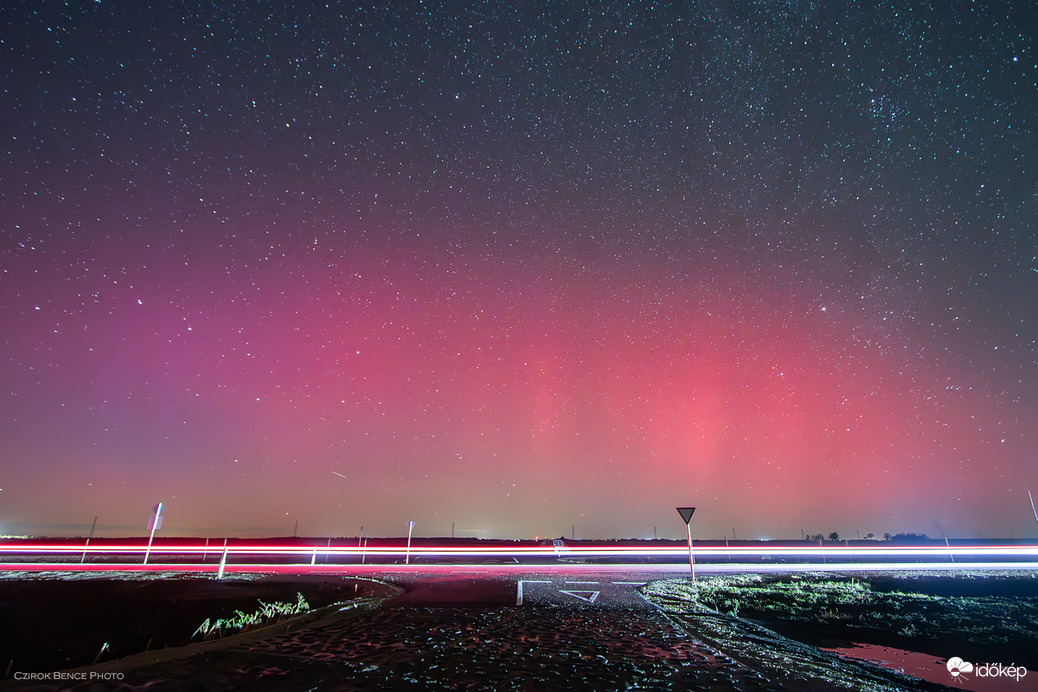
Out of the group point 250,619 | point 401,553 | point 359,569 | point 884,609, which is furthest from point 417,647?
point 401,553

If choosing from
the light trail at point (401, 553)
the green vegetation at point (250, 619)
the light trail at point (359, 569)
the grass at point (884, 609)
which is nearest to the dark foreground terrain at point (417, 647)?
the green vegetation at point (250, 619)

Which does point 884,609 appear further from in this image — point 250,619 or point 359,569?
point 359,569

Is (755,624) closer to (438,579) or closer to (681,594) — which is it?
(681,594)

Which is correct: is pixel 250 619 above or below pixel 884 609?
above

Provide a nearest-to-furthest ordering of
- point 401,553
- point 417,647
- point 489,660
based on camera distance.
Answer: point 489,660 < point 417,647 < point 401,553

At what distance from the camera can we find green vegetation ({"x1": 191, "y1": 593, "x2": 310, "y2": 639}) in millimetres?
9188

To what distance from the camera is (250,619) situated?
1010 centimetres

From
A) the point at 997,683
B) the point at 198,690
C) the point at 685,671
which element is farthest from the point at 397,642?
the point at 997,683

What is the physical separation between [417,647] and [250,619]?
4.53 meters

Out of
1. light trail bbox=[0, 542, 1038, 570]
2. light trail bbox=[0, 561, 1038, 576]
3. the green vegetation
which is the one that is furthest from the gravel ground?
light trail bbox=[0, 542, 1038, 570]

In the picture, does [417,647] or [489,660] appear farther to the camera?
[417,647]

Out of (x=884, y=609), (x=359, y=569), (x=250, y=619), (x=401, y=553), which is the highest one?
(x=250, y=619)

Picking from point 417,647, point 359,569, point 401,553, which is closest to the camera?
point 417,647

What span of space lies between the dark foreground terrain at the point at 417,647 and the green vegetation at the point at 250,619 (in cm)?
20
